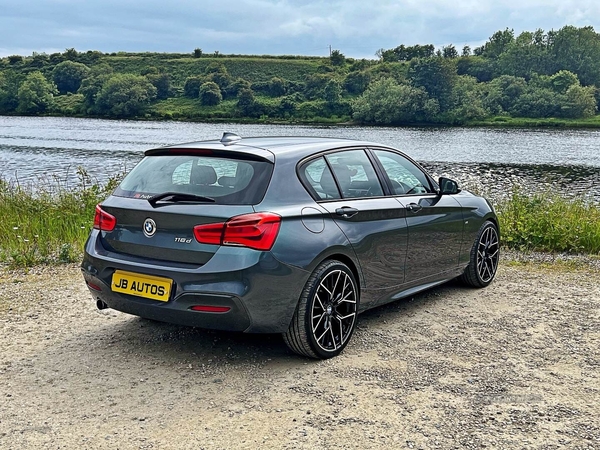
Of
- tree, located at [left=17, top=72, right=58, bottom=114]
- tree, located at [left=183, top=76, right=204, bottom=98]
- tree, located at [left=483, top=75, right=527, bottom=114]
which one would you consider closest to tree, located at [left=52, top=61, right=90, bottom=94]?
tree, located at [left=17, top=72, right=58, bottom=114]

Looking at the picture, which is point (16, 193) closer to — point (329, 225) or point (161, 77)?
point (329, 225)

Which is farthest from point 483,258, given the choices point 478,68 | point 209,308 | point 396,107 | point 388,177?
point 478,68

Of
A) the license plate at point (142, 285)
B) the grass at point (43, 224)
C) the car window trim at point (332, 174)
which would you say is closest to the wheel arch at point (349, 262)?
the car window trim at point (332, 174)

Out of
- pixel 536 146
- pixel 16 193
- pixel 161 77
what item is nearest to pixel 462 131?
pixel 536 146

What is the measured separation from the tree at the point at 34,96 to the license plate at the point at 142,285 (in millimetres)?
100882

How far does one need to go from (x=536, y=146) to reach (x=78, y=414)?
57382 mm

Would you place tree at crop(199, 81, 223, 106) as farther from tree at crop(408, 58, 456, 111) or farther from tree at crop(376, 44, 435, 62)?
tree at crop(376, 44, 435, 62)

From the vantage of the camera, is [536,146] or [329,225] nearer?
[329,225]

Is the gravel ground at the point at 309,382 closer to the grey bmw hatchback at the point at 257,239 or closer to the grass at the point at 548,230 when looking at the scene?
the grey bmw hatchback at the point at 257,239

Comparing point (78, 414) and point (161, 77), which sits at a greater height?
point (161, 77)

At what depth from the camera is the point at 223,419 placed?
3822mm

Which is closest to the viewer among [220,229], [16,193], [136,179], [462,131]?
[220,229]

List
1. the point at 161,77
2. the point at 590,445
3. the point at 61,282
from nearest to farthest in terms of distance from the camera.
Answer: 1. the point at 590,445
2. the point at 61,282
3. the point at 161,77

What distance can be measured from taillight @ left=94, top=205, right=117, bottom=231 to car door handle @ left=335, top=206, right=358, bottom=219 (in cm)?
167
